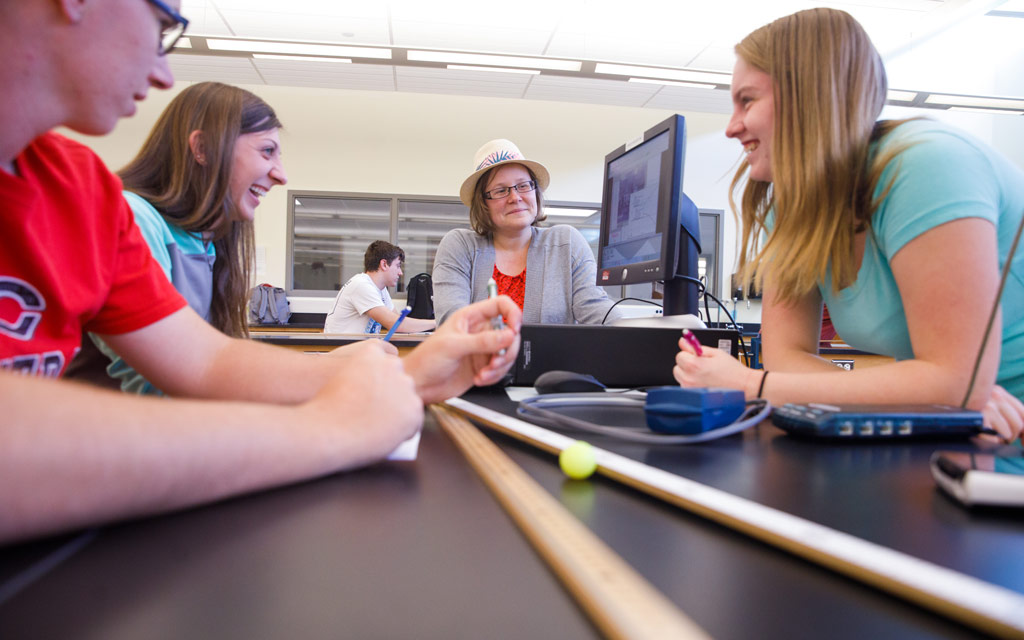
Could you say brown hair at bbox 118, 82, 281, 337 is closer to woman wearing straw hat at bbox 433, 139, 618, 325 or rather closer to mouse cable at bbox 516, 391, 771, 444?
woman wearing straw hat at bbox 433, 139, 618, 325

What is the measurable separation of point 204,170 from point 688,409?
125cm

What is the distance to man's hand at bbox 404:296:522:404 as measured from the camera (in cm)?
74

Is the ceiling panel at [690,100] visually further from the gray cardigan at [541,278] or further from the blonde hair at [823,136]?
the blonde hair at [823,136]

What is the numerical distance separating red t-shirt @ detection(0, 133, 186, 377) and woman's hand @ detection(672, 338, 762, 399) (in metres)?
0.79

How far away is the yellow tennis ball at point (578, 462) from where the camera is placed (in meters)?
0.50

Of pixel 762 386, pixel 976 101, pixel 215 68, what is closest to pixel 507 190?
pixel 762 386

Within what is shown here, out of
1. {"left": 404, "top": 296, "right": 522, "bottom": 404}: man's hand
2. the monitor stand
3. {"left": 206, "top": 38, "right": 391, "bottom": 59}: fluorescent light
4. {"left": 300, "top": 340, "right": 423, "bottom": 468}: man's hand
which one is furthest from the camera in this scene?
{"left": 206, "top": 38, "right": 391, "bottom": 59}: fluorescent light

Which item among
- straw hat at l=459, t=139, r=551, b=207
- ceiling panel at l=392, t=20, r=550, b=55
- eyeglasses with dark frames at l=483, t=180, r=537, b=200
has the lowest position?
eyeglasses with dark frames at l=483, t=180, r=537, b=200

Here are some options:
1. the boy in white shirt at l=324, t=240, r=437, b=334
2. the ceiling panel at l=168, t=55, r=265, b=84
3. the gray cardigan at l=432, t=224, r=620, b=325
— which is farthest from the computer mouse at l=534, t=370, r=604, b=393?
the ceiling panel at l=168, t=55, r=265, b=84

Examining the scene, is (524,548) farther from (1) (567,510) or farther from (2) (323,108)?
(2) (323,108)

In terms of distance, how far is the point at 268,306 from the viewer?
5594mm

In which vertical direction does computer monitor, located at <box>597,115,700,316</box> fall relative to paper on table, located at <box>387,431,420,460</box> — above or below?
above

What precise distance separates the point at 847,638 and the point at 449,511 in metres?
0.25

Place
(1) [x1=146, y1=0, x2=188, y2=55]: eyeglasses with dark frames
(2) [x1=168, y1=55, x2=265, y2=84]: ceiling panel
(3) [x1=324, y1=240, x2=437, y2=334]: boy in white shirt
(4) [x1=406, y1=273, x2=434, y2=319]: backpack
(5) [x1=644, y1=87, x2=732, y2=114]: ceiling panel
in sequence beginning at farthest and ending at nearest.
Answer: (5) [x1=644, y1=87, x2=732, y2=114]: ceiling panel < (4) [x1=406, y1=273, x2=434, y2=319]: backpack < (2) [x1=168, y1=55, x2=265, y2=84]: ceiling panel < (3) [x1=324, y1=240, x2=437, y2=334]: boy in white shirt < (1) [x1=146, y1=0, x2=188, y2=55]: eyeglasses with dark frames
